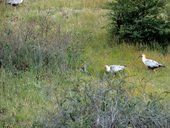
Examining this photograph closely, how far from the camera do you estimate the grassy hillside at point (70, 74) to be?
6750mm

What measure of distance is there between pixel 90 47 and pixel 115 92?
502cm

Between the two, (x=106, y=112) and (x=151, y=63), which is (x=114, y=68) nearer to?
(x=151, y=63)

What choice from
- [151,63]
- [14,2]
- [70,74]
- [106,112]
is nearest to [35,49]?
[70,74]

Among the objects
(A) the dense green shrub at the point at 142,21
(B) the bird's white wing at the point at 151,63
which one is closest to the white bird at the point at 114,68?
(B) the bird's white wing at the point at 151,63

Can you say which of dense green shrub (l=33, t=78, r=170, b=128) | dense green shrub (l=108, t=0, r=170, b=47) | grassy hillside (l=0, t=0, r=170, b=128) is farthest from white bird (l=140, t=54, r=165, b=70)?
dense green shrub (l=33, t=78, r=170, b=128)

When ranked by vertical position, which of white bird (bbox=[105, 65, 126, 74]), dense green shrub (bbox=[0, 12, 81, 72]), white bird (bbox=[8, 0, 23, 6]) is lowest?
white bird (bbox=[105, 65, 126, 74])

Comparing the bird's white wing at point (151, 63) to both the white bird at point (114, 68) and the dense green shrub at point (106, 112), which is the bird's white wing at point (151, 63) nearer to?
the white bird at point (114, 68)

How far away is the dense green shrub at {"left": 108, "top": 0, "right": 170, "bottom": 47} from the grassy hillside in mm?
400

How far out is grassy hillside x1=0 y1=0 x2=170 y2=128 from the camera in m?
6.75

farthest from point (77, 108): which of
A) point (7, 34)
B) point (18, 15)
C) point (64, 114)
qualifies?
point (18, 15)

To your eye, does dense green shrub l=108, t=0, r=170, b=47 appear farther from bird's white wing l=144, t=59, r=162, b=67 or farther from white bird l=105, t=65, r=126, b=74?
white bird l=105, t=65, r=126, b=74

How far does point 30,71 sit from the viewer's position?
33.5 ft

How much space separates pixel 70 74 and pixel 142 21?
300cm

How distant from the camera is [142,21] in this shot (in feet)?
40.3
